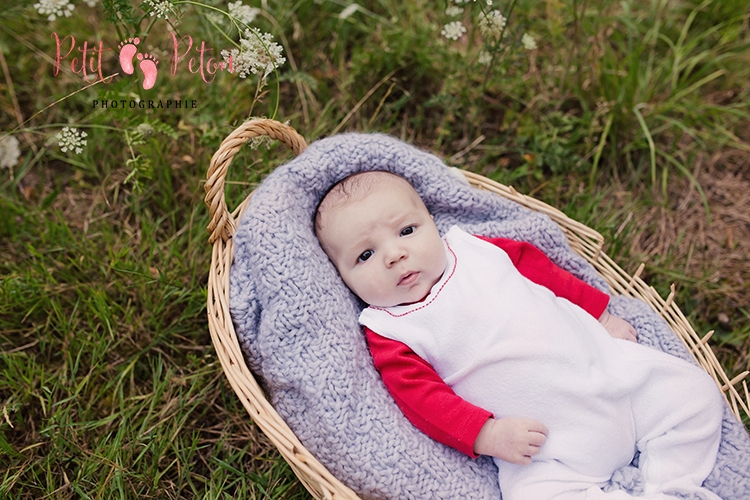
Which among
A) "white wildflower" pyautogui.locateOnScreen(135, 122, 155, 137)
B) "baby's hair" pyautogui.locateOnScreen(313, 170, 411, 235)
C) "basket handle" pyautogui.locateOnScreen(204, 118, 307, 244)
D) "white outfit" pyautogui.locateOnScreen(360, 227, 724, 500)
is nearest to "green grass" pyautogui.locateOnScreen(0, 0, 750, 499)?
"white wildflower" pyautogui.locateOnScreen(135, 122, 155, 137)

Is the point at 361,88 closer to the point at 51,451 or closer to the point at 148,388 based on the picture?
the point at 148,388

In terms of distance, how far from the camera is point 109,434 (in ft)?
6.84

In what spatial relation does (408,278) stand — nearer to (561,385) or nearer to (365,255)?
(365,255)

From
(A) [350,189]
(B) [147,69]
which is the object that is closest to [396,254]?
(A) [350,189]

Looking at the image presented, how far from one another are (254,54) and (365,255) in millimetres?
747

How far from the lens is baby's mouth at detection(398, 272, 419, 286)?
1.98 m

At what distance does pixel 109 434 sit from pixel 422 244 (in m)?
1.24

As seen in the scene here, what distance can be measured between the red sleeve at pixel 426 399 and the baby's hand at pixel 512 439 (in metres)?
0.03

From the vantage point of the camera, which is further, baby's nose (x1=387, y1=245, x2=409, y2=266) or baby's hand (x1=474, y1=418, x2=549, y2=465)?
baby's nose (x1=387, y1=245, x2=409, y2=266)

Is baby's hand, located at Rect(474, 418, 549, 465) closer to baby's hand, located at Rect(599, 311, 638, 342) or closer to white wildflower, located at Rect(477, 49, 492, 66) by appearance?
baby's hand, located at Rect(599, 311, 638, 342)

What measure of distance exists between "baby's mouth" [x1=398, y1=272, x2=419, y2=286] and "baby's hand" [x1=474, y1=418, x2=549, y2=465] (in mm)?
490

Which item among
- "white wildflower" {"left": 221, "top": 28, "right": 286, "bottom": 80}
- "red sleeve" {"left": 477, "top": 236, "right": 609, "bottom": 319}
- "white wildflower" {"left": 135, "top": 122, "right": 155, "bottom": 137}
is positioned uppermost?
"white wildflower" {"left": 221, "top": 28, "right": 286, "bottom": 80}

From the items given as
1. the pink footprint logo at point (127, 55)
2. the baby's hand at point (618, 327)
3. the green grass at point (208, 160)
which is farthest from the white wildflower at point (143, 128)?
the baby's hand at point (618, 327)

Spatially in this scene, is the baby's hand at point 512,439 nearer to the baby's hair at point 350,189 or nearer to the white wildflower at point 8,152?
the baby's hair at point 350,189
